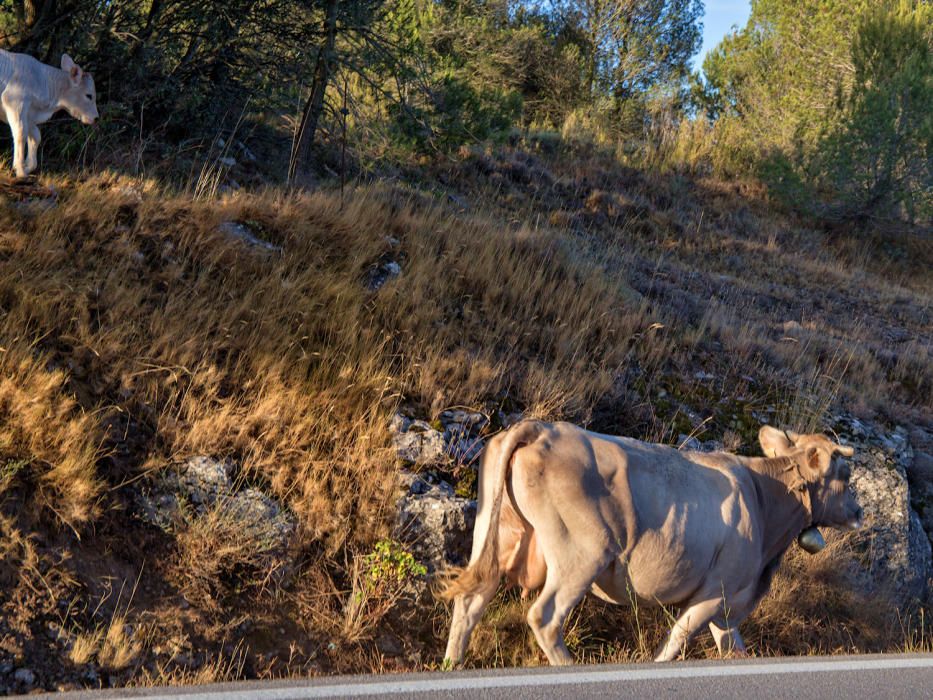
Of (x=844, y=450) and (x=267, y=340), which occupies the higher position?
(x=844, y=450)

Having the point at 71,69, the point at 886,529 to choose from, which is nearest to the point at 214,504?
the point at 71,69

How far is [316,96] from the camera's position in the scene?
11.0 metres

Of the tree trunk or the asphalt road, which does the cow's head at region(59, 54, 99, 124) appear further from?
the asphalt road

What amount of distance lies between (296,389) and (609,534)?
268 centimetres

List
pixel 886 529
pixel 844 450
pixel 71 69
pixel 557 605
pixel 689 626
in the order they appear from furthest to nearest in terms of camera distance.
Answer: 1. pixel 71 69
2. pixel 886 529
3. pixel 844 450
4. pixel 689 626
5. pixel 557 605

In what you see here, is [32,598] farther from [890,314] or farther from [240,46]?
[890,314]

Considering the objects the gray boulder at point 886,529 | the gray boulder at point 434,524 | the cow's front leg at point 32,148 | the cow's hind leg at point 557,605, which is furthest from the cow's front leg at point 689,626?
the cow's front leg at point 32,148

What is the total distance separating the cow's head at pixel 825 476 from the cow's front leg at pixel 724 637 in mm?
1114

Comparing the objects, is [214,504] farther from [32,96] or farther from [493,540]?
[32,96]

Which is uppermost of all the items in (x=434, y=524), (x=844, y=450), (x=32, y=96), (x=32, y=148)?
(x=32, y=96)

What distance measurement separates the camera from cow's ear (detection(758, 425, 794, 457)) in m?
6.47

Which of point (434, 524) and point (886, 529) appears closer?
point (434, 524)

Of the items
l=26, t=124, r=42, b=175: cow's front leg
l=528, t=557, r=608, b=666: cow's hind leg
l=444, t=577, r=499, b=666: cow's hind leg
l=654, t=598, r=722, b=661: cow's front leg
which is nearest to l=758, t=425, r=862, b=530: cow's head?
l=654, t=598, r=722, b=661: cow's front leg

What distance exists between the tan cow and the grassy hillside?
0.54 metres
